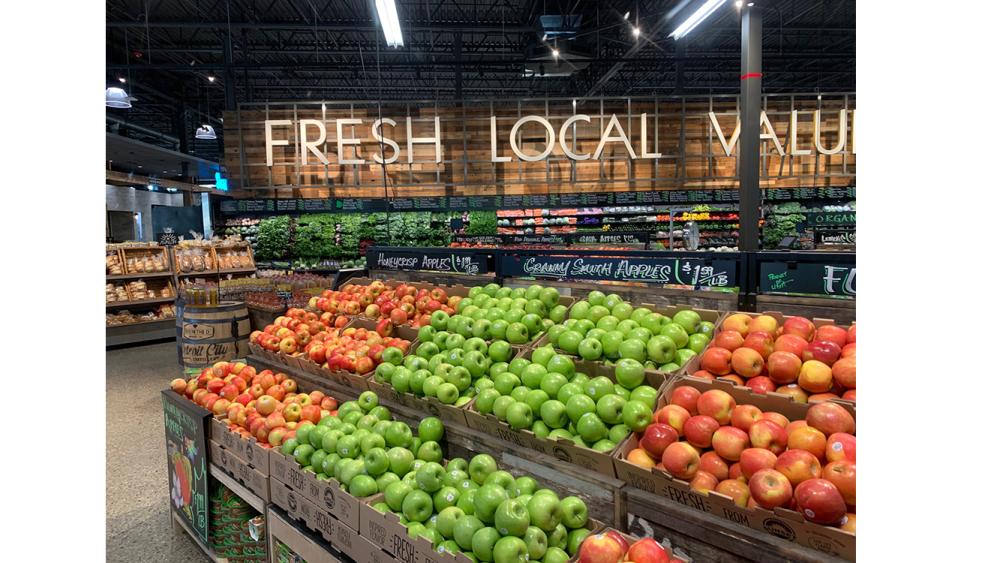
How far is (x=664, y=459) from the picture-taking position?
1.64 meters

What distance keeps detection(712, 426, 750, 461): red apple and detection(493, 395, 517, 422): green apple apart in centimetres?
78

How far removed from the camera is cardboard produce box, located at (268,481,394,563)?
78.5 inches

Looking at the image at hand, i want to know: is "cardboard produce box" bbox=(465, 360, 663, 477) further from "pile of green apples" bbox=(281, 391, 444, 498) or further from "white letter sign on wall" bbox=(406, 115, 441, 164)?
"white letter sign on wall" bbox=(406, 115, 441, 164)

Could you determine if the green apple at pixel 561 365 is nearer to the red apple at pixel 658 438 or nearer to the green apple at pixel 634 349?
the green apple at pixel 634 349

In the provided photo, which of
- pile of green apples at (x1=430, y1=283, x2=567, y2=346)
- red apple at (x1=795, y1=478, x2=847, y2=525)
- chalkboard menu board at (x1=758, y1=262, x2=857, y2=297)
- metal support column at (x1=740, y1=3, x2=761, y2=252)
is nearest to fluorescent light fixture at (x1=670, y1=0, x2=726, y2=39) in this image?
metal support column at (x1=740, y1=3, x2=761, y2=252)

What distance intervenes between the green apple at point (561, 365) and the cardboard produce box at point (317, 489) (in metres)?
0.93

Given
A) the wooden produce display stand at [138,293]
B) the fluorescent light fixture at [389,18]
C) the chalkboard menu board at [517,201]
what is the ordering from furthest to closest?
1. the chalkboard menu board at [517,201]
2. the wooden produce display stand at [138,293]
3. the fluorescent light fixture at [389,18]

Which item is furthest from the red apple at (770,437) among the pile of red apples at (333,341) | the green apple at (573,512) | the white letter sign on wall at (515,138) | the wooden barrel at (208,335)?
the white letter sign on wall at (515,138)

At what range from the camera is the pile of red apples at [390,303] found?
345 cm

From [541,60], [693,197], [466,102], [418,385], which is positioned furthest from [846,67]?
[418,385]

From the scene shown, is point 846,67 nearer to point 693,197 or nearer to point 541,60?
point 693,197

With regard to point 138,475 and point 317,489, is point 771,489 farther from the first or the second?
point 138,475

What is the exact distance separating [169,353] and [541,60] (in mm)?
8328

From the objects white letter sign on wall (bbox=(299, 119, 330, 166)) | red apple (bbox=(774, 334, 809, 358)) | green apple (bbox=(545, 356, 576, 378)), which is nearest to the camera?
red apple (bbox=(774, 334, 809, 358))
